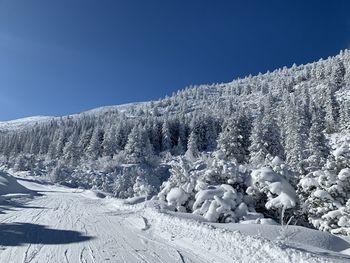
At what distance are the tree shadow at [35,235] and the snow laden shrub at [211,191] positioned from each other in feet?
20.2

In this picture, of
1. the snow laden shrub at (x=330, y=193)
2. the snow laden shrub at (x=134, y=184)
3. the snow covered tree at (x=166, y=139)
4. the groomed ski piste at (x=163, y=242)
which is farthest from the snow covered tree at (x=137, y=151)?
the snow laden shrub at (x=330, y=193)

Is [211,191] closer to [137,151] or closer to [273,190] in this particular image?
[273,190]

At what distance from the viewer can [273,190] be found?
662 inches

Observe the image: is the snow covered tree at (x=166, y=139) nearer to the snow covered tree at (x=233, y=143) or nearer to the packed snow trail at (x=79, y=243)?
the snow covered tree at (x=233, y=143)

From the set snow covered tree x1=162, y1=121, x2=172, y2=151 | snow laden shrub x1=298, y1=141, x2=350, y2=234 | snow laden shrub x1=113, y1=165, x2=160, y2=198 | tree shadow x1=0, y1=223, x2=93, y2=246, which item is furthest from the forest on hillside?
tree shadow x1=0, y1=223, x2=93, y2=246

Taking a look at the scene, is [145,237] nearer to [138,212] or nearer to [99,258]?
[99,258]

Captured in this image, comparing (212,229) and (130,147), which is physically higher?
(130,147)

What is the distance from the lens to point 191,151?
276ft

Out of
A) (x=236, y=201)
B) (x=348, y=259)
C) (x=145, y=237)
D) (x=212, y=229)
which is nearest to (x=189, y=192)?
(x=236, y=201)

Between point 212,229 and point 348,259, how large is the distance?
4527 mm

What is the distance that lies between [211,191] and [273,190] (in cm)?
319

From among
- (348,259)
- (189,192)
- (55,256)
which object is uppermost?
(189,192)

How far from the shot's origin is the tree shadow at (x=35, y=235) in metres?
11.8

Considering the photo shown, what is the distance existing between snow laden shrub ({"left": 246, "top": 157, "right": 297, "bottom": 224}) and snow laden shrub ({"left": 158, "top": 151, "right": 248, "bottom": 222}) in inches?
38.3
